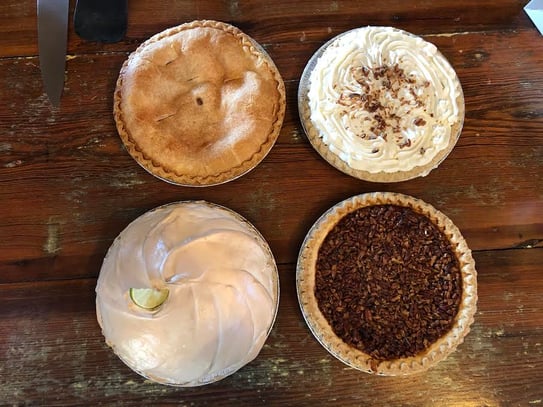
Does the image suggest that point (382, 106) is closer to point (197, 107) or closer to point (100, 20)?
point (197, 107)

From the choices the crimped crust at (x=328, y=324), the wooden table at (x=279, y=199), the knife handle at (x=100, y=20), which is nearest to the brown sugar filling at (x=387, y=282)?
the crimped crust at (x=328, y=324)

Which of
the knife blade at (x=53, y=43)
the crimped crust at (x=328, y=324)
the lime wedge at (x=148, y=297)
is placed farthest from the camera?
the knife blade at (x=53, y=43)

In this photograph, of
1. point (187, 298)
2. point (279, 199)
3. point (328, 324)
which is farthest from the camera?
point (279, 199)

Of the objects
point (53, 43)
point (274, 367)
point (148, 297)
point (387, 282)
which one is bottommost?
point (274, 367)

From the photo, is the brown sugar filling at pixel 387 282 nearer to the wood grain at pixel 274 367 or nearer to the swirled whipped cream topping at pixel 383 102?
the wood grain at pixel 274 367

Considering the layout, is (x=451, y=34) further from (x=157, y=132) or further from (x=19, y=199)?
(x=19, y=199)


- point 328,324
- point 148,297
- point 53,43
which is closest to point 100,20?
point 53,43

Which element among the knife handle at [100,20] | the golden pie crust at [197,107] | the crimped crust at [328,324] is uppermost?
the knife handle at [100,20]
